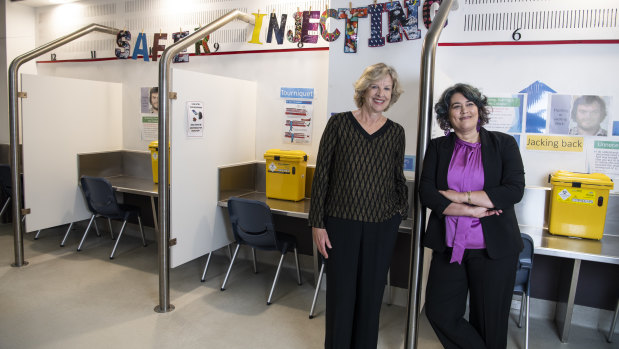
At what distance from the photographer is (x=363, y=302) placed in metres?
→ 2.31

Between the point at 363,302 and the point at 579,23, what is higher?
the point at 579,23

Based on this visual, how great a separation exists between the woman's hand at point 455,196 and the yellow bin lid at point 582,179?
121 cm

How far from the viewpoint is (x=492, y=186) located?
205cm

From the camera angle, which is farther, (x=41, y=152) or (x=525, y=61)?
(x=41, y=152)

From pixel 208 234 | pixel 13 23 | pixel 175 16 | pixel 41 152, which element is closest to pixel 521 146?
pixel 208 234

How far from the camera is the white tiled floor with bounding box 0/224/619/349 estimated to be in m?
2.88

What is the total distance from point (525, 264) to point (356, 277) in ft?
3.40

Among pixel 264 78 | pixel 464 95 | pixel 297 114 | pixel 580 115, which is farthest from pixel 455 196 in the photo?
pixel 264 78

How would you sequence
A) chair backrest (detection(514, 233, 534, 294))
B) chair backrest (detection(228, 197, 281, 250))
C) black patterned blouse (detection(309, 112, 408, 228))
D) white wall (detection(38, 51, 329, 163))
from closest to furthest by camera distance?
1. black patterned blouse (detection(309, 112, 408, 228))
2. chair backrest (detection(514, 233, 534, 294))
3. chair backrest (detection(228, 197, 281, 250))
4. white wall (detection(38, 51, 329, 163))

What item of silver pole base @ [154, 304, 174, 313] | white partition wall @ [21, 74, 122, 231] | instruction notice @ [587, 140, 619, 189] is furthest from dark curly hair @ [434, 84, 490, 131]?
white partition wall @ [21, 74, 122, 231]

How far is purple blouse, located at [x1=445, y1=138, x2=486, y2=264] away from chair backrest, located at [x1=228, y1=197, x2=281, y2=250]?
59.5 inches

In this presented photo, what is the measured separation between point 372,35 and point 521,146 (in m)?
1.32

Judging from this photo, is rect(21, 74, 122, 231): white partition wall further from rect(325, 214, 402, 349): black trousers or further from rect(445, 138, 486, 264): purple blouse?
rect(445, 138, 486, 264): purple blouse

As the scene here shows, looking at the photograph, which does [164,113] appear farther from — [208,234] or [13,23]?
[13,23]
